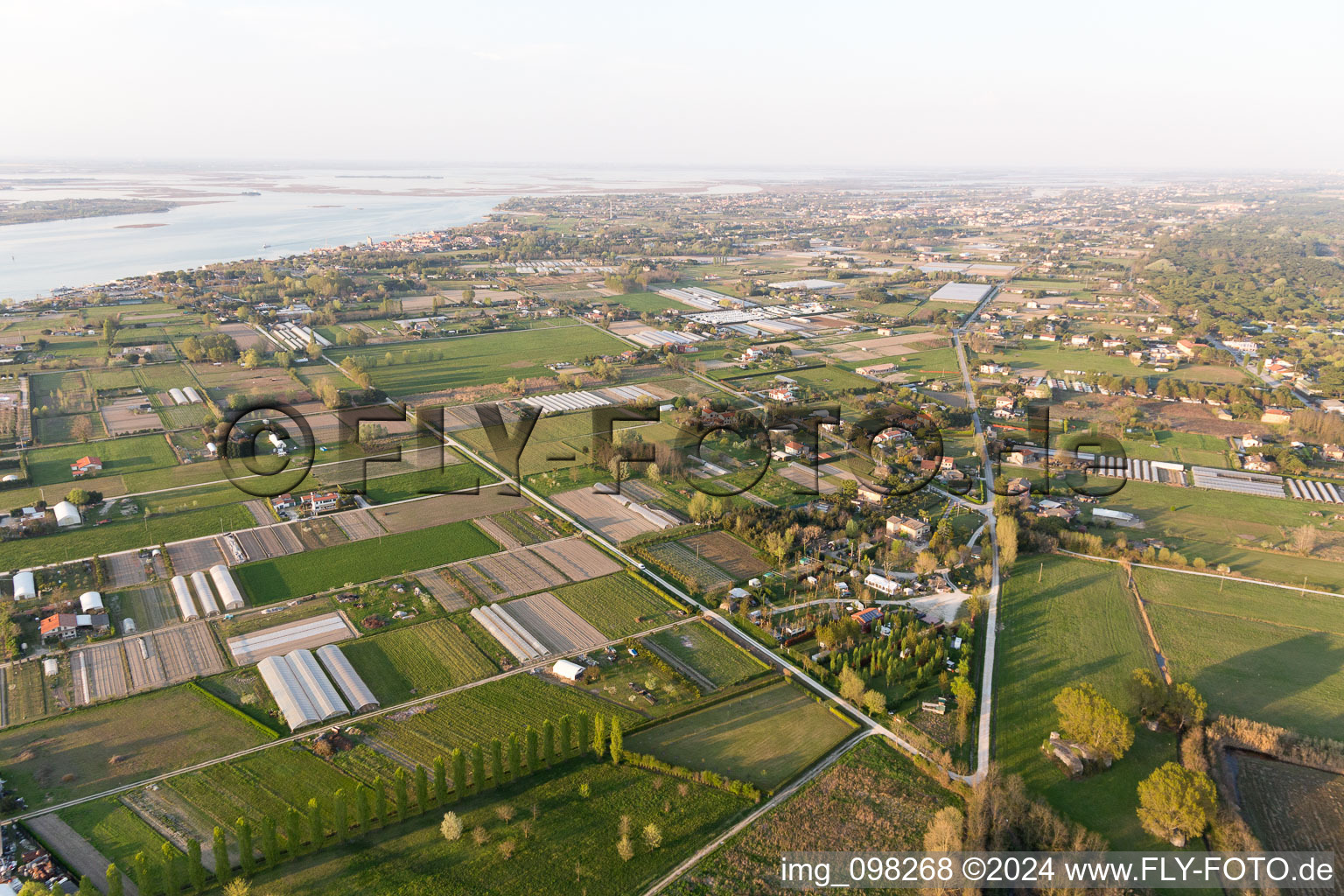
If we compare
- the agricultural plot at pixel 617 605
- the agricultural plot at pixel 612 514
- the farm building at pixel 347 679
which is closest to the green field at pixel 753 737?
the agricultural plot at pixel 617 605

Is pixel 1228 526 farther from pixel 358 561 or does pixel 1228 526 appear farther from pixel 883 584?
pixel 358 561

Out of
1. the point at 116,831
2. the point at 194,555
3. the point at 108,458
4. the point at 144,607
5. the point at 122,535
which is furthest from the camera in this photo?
the point at 108,458

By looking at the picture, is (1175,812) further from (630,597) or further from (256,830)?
(256,830)

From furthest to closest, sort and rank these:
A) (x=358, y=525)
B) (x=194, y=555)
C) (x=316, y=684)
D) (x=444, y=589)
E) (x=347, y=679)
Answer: (x=358, y=525), (x=194, y=555), (x=444, y=589), (x=347, y=679), (x=316, y=684)

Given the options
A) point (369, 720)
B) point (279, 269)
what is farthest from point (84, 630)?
point (279, 269)

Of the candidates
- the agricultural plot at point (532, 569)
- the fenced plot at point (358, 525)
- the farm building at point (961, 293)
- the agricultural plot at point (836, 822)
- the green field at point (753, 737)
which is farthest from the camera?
the farm building at point (961, 293)

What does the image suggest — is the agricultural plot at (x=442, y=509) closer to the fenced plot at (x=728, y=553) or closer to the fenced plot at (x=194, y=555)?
the fenced plot at (x=194, y=555)

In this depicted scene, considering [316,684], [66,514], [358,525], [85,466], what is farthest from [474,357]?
[316,684]
